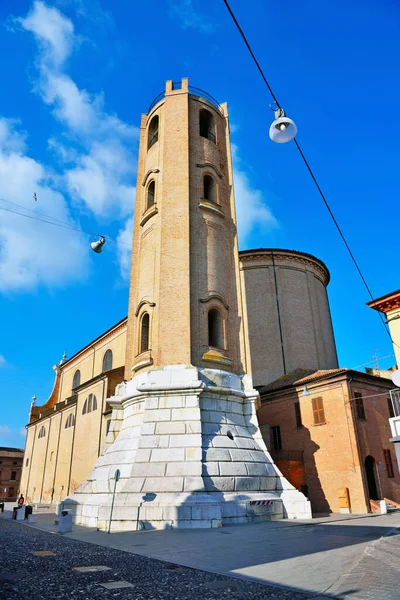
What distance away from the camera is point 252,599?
5359 mm

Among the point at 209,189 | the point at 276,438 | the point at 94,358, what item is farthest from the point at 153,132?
the point at 94,358

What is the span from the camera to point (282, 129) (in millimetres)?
9102

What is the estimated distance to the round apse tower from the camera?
3059 cm

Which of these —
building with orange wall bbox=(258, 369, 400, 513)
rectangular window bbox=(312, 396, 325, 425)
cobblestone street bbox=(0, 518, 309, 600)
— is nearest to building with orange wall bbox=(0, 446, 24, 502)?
building with orange wall bbox=(258, 369, 400, 513)

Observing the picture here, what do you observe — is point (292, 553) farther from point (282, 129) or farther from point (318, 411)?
point (318, 411)

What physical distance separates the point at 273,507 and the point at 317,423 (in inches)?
307

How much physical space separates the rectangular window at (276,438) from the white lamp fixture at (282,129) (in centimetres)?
1872

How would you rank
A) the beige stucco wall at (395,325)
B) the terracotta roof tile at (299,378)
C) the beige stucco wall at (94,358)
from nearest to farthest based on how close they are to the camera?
the beige stucco wall at (395,325) → the terracotta roof tile at (299,378) → the beige stucco wall at (94,358)

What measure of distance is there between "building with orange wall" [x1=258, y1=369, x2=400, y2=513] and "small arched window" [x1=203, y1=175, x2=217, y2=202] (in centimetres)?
1051

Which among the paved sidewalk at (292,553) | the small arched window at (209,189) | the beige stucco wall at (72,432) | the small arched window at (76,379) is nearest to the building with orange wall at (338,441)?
the paved sidewalk at (292,553)

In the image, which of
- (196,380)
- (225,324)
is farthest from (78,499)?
(225,324)

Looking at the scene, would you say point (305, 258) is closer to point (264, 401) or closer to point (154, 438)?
point (264, 401)

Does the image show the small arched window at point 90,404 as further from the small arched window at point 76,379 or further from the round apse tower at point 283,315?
the round apse tower at point 283,315

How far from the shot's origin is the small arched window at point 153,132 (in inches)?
923
